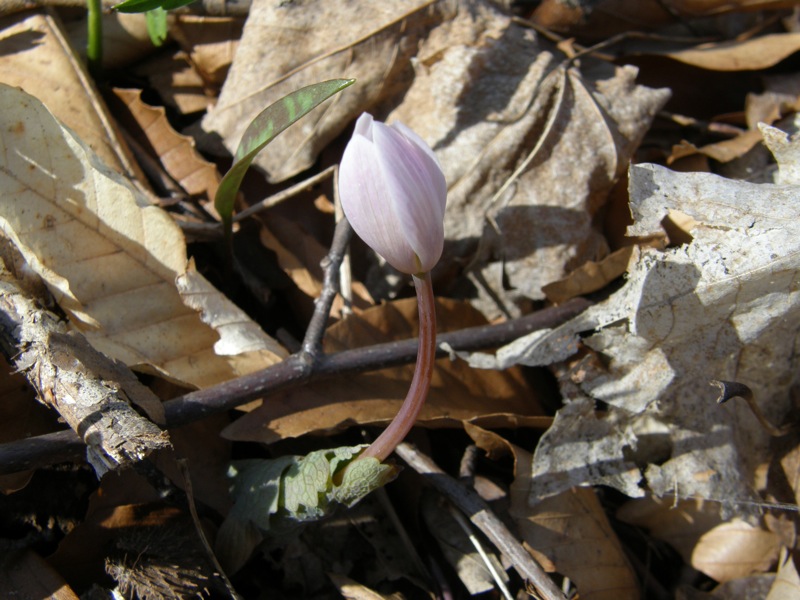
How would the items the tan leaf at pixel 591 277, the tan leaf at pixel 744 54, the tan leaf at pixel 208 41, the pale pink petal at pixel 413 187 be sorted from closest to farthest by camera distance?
the pale pink petal at pixel 413 187
the tan leaf at pixel 591 277
the tan leaf at pixel 208 41
the tan leaf at pixel 744 54

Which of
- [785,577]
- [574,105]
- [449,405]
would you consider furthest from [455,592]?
[574,105]

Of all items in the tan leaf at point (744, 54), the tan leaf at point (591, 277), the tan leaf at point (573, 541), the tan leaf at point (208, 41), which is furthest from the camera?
the tan leaf at point (744, 54)

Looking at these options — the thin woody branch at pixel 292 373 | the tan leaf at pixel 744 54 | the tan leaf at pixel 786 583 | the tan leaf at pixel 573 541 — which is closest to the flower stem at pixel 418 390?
the thin woody branch at pixel 292 373

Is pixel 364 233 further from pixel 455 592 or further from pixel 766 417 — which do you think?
pixel 766 417

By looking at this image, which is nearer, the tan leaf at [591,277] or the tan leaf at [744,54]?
the tan leaf at [591,277]

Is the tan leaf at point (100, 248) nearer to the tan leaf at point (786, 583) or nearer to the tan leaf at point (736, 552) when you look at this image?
the tan leaf at point (736, 552)

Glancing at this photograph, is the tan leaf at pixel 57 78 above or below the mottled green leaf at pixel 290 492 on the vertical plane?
above

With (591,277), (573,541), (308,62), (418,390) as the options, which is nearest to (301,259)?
(308,62)

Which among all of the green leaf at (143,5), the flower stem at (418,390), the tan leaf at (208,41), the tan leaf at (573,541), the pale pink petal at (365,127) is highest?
the green leaf at (143,5)
